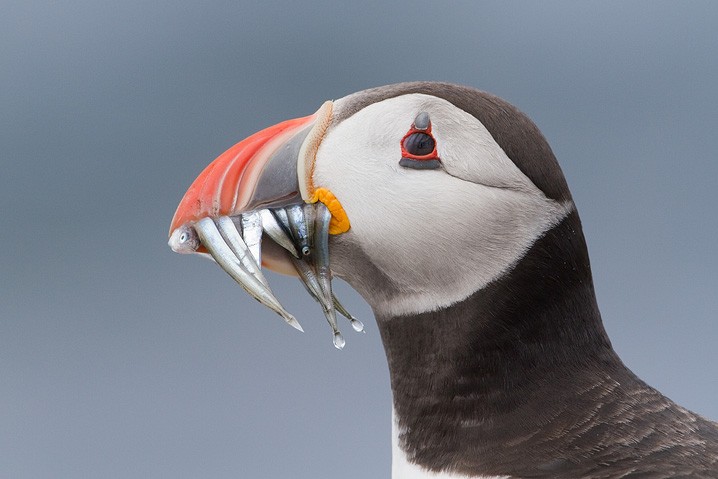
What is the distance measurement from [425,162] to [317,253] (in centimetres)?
22

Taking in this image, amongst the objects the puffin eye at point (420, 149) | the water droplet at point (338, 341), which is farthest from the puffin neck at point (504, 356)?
the puffin eye at point (420, 149)

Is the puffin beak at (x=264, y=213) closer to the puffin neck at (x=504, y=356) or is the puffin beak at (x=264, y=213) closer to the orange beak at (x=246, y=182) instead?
the orange beak at (x=246, y=182)

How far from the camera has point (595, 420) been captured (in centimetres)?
173

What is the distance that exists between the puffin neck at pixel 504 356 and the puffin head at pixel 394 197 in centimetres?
3

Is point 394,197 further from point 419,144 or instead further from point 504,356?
point 504,356

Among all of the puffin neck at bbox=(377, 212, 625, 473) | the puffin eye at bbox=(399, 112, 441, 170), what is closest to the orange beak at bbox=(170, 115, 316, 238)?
the puffin eye at bbox=(399, 112, 441, 170)

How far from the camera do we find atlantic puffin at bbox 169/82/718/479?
1.71m

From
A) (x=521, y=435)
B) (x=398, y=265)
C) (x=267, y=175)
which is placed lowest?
(x=521, y=435)

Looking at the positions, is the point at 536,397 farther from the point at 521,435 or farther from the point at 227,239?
the point at 227,239

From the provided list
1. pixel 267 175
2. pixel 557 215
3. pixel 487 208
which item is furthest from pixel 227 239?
pixel 557 215

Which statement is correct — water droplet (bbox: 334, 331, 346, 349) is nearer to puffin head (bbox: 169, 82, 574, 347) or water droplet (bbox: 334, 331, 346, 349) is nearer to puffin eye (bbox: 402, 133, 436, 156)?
puffin head (bbox: 169, 82, 574, 347)

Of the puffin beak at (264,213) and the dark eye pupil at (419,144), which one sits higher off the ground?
the dark eye pupil at (419,144)

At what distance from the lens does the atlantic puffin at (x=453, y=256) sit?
1.71 meters

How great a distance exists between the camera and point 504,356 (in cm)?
177
